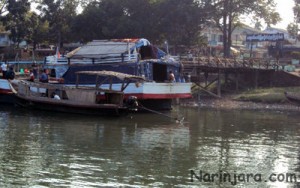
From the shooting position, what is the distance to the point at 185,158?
1622 cm

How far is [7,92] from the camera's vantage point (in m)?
30.4

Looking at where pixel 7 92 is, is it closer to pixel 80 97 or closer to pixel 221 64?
pixel 80 97

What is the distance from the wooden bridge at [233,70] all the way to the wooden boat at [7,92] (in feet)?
42.6

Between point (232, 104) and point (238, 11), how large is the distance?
55.8 ft

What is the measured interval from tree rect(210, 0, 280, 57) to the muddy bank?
530 inches

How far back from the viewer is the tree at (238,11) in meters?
48.6

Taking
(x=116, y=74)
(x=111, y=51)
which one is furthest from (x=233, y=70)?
(x=116, y=74)

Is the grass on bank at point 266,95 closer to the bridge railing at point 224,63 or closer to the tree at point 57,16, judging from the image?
the bridge railing at point 224,63

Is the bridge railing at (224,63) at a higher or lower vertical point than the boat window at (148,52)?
lower

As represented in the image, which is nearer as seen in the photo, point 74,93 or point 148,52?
point 74,93

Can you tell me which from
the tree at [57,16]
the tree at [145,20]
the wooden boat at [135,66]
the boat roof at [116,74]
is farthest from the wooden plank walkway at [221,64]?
the tree at [57,16]

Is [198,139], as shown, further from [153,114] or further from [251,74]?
[251,74]

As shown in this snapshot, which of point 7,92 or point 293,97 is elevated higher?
point 7,92

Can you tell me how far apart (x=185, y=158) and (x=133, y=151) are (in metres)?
1.99
